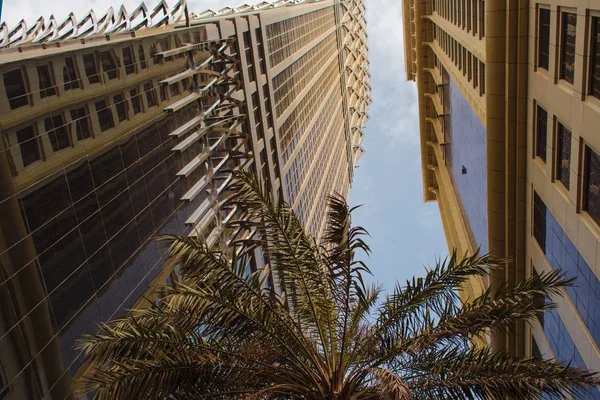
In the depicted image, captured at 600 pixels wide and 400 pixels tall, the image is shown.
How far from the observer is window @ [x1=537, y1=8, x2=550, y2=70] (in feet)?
60.8

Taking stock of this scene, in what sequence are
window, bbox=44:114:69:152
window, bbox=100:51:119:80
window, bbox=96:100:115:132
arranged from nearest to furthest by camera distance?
window, bbox=44:114:69:152 < window, bbox=96:100:115:132 < window, bbox=100:51:119:80

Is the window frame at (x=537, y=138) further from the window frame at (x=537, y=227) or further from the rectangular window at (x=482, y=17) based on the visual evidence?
the rectangular window at (x=482, y=17)

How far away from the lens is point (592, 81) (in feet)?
48.7

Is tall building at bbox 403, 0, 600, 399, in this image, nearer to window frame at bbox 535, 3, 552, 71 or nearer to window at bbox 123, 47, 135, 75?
window frame at bbox 535, 3, 552, 71

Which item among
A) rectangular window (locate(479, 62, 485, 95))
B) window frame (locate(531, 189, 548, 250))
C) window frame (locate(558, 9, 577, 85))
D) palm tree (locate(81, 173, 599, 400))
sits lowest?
window frame (locate(531, 189, 548, 250))

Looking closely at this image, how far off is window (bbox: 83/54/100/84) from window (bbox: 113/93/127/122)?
4.09ft

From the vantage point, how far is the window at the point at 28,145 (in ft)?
53.9

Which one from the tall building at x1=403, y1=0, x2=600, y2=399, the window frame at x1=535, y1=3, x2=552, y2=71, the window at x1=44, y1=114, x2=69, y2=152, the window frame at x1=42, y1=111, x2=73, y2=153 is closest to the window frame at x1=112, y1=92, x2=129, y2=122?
the window frame at x1=42, y1=111, x2=73, y2=153

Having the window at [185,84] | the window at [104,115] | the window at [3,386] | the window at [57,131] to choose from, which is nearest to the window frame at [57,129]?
the window at [57,131]

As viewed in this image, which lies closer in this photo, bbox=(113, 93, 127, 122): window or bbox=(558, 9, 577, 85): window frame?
bbox=(558, 9, 577, 85): window frame

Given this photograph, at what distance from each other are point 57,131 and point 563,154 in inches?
611

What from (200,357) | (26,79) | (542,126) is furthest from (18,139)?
(542,126)

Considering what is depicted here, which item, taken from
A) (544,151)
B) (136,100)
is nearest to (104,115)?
(136,100)

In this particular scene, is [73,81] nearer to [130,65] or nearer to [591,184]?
[130,65]
